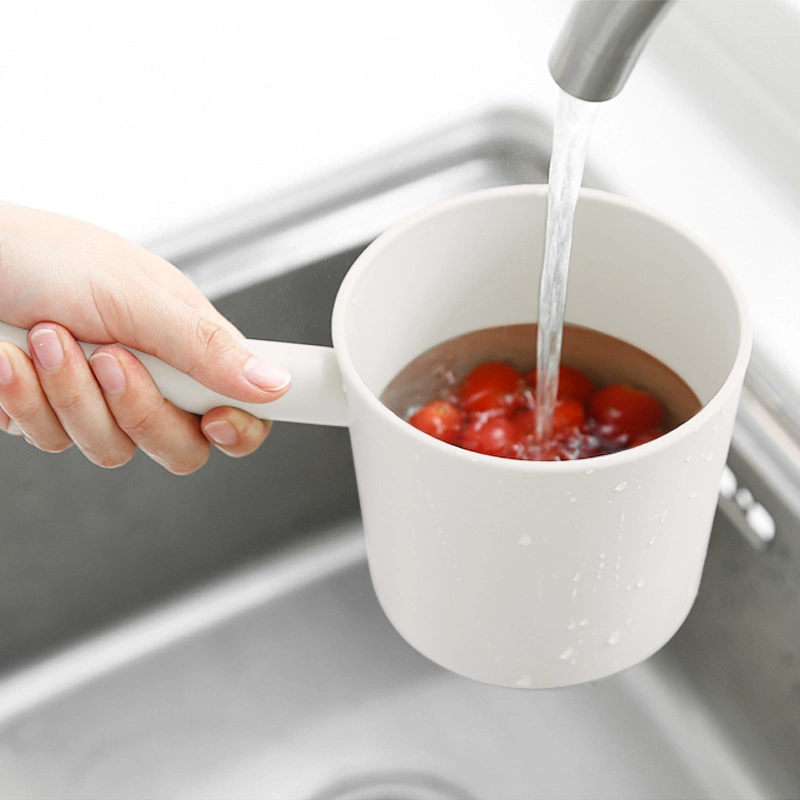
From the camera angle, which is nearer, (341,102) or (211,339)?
(211,339)

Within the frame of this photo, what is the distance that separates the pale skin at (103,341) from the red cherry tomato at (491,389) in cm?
10

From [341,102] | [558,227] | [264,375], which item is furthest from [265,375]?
[341,102]

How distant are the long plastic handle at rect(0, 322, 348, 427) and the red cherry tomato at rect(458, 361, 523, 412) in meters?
0.11

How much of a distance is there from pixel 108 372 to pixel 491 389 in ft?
0.55

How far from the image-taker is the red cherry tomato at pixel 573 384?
0.49 meters

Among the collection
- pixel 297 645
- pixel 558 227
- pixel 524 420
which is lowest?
pixel 297 645

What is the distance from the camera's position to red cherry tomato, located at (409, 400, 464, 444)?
48 centimetres

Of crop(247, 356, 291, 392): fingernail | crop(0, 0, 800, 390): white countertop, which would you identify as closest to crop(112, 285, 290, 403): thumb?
crop(247, 356, 291, 392): fingernail

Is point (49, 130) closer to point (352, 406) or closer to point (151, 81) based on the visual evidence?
point (151, 81)

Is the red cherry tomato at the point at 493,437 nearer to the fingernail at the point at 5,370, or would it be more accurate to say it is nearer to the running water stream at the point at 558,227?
the running water stream at the point at 558,227

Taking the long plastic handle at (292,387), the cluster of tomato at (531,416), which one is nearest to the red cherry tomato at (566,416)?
the cluster of tomato at (531,416)

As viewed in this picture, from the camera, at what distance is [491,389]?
1.62ft

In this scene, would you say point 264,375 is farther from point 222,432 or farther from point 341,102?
point 341,102

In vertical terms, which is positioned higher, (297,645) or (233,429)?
(233,429)
